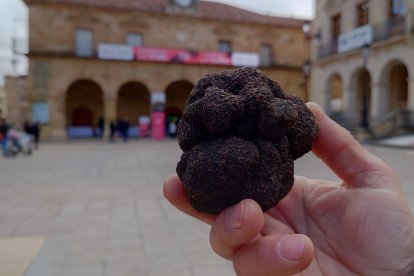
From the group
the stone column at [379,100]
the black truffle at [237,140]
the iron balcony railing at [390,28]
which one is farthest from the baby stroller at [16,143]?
the iron balcony railing at [390,28]

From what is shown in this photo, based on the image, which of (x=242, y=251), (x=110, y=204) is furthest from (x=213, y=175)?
(x=110, y=204)

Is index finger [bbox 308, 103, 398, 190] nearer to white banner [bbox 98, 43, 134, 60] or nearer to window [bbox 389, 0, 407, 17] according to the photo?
window [bbox 389, 0, 407, 17]

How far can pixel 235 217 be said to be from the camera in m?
1.33

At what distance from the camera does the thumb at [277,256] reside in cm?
130

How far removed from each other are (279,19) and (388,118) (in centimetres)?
1767

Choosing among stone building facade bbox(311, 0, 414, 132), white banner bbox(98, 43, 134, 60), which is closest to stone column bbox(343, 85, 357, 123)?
stone building facade bbox(311, 0, 414, 132)

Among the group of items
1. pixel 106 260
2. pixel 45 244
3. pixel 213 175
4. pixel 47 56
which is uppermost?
pixel 47 56

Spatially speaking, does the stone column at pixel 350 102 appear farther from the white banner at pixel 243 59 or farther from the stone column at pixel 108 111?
the stone column at pixel 108 111

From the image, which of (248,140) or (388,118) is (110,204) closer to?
(248,140)

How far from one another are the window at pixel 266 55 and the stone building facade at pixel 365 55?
4589 mm

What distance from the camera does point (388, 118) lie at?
16.3 meters

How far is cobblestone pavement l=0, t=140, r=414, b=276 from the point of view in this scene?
11.7 feet

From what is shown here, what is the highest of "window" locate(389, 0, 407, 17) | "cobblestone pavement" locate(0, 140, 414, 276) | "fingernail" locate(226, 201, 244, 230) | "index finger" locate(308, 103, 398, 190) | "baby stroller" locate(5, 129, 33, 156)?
"window" locate(389, 0, 407, 17)

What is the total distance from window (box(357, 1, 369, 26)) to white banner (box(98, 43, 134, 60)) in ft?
52.9
